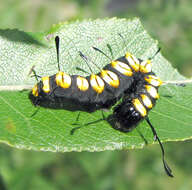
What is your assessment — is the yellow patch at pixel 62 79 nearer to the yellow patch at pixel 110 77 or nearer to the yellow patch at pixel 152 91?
the yellow patch at pixel 110 77

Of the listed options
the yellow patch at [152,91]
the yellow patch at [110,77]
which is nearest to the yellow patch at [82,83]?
the yellow patch at [110,77]

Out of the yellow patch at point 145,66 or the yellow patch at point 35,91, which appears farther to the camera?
the yellow patch at point 145,66

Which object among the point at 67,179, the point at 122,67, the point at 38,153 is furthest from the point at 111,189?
the point at 122,67

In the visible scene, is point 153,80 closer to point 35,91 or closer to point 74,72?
point 74,72

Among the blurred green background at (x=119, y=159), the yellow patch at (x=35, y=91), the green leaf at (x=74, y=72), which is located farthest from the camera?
the blurred green background at (x=119, y=159)

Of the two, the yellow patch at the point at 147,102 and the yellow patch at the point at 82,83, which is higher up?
the yellow patch at the point at 82,83

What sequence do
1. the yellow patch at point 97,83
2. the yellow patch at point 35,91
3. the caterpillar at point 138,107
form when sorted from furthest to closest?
the yellow patch at point 97,83, the caterpillar at point 138,107, the yellow patch at point 35,91

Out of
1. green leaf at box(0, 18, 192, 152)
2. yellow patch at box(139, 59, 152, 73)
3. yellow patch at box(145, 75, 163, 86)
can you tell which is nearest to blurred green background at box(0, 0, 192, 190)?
green leaf at box(0, 18, 192, 152)
